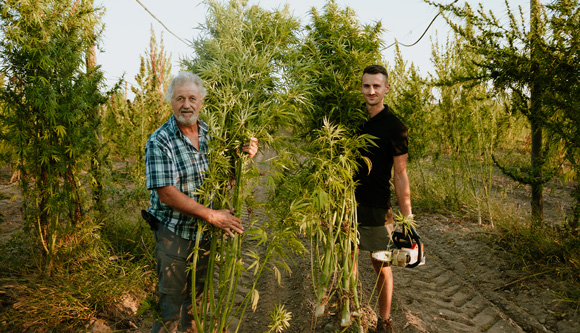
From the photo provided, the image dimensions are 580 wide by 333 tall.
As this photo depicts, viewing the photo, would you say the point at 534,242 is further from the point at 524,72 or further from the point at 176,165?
the point at 176,165

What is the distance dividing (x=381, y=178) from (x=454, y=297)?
2037mm

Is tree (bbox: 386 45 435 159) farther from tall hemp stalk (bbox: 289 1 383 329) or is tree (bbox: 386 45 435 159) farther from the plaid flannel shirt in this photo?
the plaid flannel shirt

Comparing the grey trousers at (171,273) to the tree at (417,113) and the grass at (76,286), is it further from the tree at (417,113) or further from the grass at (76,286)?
the tree at (417,113)

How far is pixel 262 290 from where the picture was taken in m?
4.35

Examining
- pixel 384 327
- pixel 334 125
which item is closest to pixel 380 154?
pixel 334 125

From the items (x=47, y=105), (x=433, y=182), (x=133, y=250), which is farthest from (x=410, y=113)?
(x=47, y=105)

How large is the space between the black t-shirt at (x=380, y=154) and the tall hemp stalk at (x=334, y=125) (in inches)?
6.5

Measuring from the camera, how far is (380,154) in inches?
124

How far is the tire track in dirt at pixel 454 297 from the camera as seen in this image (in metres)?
3.54

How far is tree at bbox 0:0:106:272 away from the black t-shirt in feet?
9.57

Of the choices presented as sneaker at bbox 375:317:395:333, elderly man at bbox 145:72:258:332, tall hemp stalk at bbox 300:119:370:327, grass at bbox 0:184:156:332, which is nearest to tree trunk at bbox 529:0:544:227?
tall hemp stalk at bbox 300:119:370:327

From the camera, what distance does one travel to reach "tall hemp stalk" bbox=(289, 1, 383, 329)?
115 inches

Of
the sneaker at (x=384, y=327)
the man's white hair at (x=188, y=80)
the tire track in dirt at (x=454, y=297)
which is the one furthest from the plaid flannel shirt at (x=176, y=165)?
the tire track in dirt at (x=454, y=297)

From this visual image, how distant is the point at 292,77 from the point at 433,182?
5900mm
